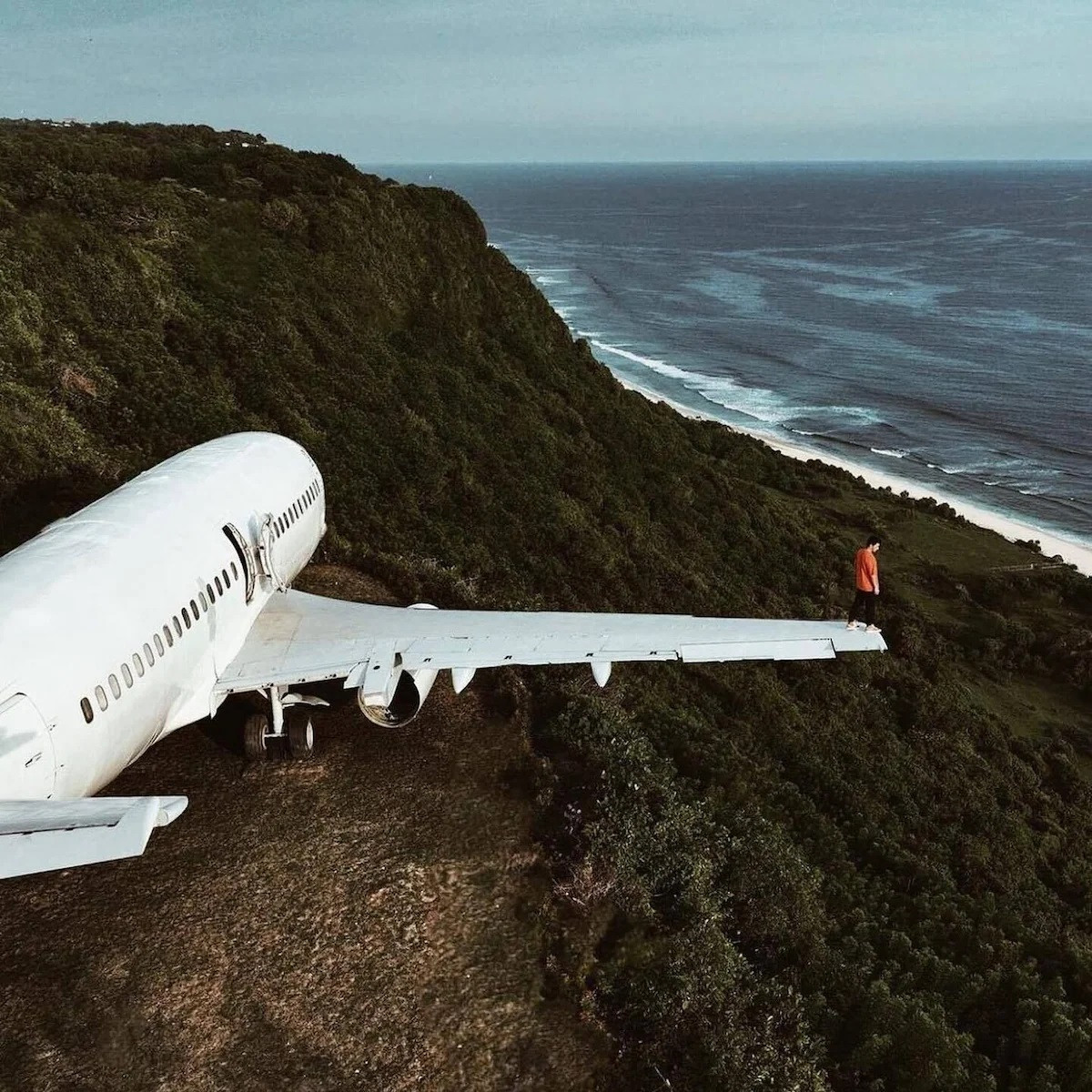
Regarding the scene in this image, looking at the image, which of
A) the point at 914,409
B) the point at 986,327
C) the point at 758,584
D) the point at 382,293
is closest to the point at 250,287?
the point at 382,293

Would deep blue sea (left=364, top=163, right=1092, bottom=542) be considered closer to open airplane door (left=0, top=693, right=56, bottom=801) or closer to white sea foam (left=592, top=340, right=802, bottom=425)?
white sea foam (left=592, top=340, right=802, bottom=425)

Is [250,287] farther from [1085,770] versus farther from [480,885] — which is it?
[1085,770]

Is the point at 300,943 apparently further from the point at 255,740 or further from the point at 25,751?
the point at 25,751

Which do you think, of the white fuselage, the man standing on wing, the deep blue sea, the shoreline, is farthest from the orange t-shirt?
the deep blue sea

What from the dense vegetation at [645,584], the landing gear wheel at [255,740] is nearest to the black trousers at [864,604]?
the dense vegetation at [645,584]

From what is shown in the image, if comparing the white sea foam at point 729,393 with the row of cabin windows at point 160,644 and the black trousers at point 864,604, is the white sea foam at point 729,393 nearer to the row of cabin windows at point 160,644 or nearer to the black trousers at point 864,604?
the black trousers at point 864,604

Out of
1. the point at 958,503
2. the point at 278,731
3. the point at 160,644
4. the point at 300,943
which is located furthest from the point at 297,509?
the point at 958,503
